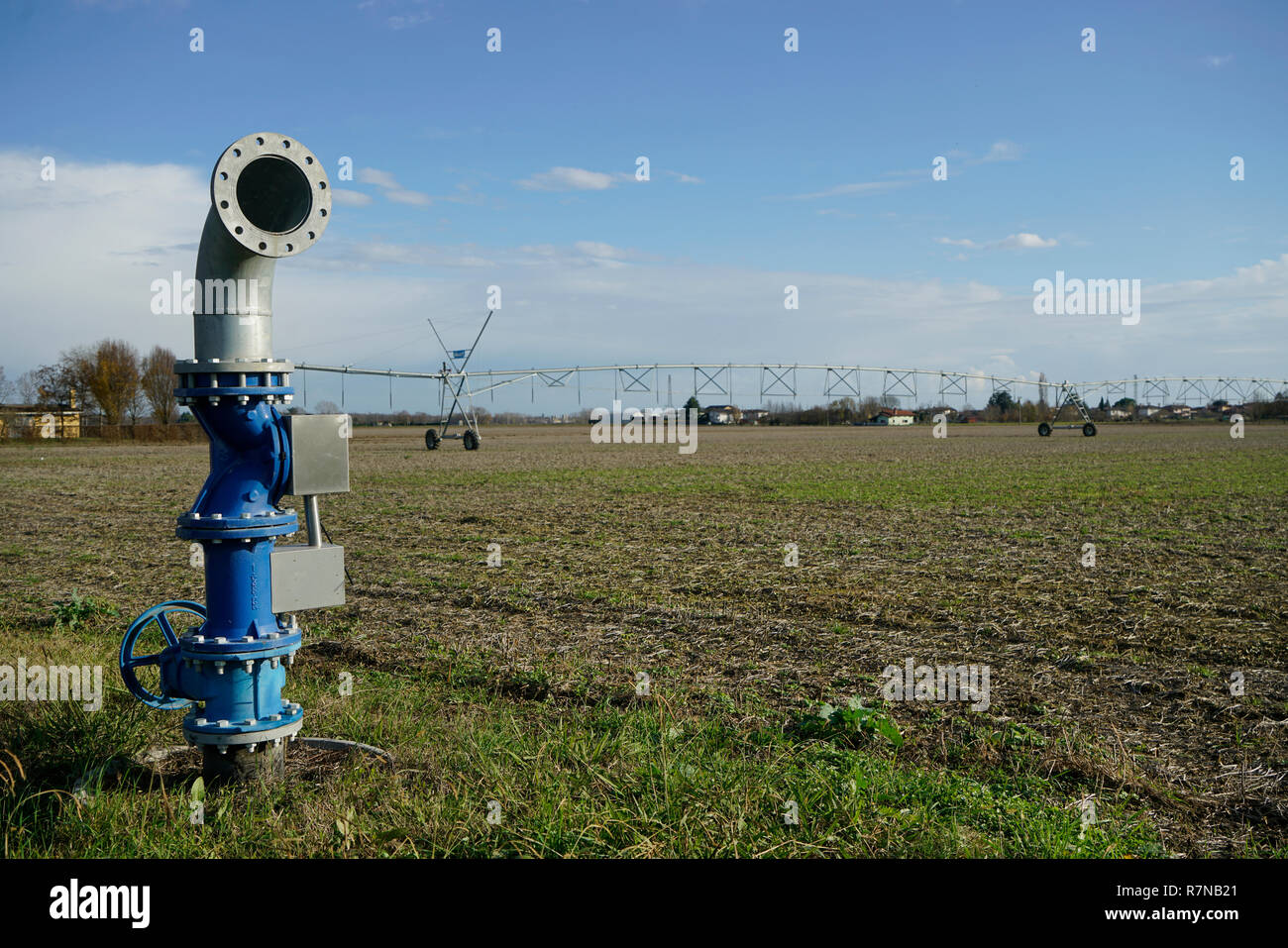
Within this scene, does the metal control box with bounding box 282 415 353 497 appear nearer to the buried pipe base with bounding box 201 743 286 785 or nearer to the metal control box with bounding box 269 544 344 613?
the metal control box with bounding box 269 544 344 613

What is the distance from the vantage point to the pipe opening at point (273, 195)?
3.82 meters

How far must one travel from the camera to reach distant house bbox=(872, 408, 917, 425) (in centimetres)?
13743

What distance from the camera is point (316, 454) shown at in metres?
3.90

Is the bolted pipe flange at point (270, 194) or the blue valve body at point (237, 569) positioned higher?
the bolted pipe flange at point (270, 194)

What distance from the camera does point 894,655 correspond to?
6727mm

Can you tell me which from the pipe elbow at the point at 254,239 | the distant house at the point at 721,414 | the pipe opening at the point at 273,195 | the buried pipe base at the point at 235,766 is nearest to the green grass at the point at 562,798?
the buried pipe base at the point at 235,766

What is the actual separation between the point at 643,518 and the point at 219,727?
12.2 m

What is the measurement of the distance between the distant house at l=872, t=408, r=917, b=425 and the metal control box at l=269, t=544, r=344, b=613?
136 meters

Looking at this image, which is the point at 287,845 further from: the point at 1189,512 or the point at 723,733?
the point at 1189,512

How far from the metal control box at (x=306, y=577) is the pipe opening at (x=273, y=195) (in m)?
1.37

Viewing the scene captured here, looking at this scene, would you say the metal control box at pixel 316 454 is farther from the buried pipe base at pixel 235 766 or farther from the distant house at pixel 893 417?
the distant house at pixel 893 417

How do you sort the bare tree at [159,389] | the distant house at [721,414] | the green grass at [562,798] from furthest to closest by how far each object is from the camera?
1. the distant house at [721,414]
2. the bare tree at [159,389]
3. the green grass at [562,798]

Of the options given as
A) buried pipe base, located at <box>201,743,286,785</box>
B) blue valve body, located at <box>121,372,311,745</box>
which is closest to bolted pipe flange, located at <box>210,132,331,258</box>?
blue valve body, located at <box>121,372,311,745</box>
